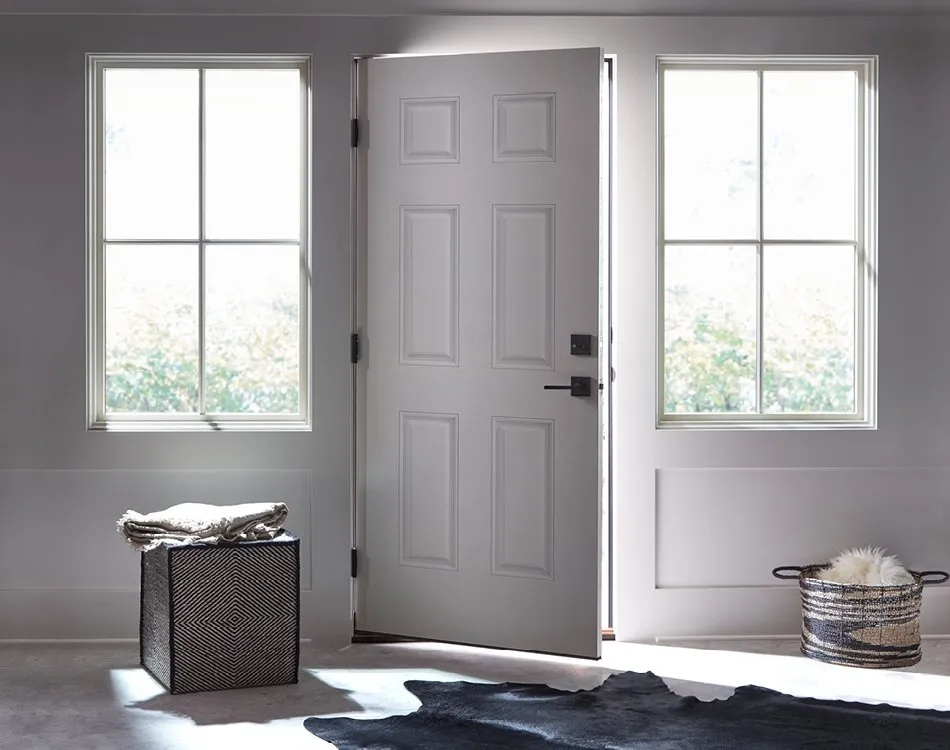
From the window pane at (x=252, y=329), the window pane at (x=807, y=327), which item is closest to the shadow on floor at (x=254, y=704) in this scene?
the window pane at (x=252, y=329)

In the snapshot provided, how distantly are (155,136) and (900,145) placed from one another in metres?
2.87

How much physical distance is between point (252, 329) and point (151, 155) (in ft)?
2.52

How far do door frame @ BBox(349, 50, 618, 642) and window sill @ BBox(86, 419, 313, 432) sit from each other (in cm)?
23

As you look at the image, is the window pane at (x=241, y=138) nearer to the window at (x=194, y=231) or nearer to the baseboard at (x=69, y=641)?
the window at (x=194, y=231)

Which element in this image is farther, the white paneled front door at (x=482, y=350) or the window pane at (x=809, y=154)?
the window pane at (x=809, y=154)

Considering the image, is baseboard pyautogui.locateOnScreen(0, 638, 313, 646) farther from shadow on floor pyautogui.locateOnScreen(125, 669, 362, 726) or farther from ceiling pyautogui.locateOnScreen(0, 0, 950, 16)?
ceiling pyautogui.locateOnScreen(0, 0, 950, 16)

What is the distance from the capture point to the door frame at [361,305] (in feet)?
13.9

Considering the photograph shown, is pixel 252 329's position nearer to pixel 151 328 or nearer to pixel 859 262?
pixel 151 328

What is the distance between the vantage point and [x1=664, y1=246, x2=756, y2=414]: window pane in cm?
435

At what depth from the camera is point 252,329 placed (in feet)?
14.1

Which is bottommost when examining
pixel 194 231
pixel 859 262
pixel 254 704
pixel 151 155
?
pixel 254 704

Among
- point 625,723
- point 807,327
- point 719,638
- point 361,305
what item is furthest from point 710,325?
point 625,723

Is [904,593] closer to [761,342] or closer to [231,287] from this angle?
[761,342]

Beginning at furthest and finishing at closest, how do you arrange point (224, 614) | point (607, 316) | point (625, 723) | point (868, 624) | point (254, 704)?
point (607, 316) → point (868, 624) → point (224, 614) → point (254, 704) → point (625, 723)
